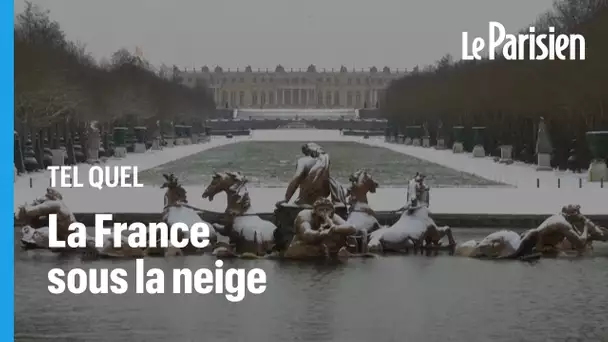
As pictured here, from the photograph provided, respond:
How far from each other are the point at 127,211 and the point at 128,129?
28.1 metres

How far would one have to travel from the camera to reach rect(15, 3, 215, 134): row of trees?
114 ft

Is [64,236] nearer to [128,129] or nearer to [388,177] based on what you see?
[388,177]

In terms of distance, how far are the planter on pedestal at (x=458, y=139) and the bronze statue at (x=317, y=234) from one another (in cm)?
3213

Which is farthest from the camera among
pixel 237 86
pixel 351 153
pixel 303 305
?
pixel 237 86

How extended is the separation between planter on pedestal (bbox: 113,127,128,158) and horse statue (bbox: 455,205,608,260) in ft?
88.3

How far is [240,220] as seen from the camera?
14766 mm

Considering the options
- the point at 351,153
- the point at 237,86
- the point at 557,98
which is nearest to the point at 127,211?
the point at 557,98

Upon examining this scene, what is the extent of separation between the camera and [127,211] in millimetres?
19125

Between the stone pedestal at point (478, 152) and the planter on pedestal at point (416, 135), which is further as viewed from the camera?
the planter on pedestal at point (416, 135)

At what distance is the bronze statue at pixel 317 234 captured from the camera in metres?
14.2

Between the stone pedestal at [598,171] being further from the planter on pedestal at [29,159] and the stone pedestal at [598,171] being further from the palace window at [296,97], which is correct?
the palace window at [296,97]

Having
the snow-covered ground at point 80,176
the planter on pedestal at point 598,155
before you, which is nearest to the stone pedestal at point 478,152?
the snow-covered ground at point 80,176

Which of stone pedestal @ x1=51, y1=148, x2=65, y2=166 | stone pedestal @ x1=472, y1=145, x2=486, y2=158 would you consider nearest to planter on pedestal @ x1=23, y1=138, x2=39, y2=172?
stone pedestal @ x1=51, y1=148, x2=65, y2=166

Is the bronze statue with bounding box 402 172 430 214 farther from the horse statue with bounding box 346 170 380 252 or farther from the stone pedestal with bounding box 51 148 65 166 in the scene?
the stone pedestal with bounding box 51 148 65 166
